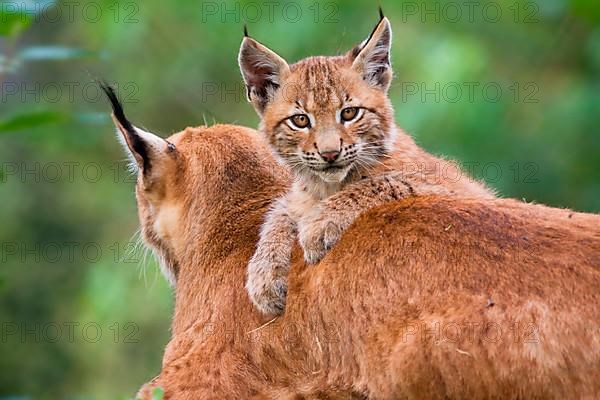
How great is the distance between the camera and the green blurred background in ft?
44.0

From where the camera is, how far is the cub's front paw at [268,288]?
6.32 meters

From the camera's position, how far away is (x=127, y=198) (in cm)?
1612

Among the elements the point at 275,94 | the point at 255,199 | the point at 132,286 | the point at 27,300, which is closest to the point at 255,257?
the point at 255,199

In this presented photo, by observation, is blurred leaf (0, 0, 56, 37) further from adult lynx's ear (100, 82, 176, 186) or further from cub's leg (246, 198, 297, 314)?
cub's leg (246, 198, 297, 314)

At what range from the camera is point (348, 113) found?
7.21 metres

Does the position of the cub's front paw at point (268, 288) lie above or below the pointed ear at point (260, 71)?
below

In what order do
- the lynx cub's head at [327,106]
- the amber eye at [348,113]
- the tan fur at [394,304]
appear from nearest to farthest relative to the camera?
the tan fur at [394,304], the lynx cub's head at [327,106], the amber eye at [348,113]

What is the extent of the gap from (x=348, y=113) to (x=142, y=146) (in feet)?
3.91

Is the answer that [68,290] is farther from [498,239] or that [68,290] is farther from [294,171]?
[498,239]

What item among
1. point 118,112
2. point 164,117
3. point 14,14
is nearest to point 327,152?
point 118,112

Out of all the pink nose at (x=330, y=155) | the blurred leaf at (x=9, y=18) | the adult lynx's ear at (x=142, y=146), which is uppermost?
the blurred leaf at (x=9, y=18)

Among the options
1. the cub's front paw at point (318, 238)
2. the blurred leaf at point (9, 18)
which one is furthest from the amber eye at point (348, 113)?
the blurred leaf at point (9, 18)

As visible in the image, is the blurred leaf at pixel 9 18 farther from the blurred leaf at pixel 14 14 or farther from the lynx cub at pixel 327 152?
the lynx cub at pixel 327 152

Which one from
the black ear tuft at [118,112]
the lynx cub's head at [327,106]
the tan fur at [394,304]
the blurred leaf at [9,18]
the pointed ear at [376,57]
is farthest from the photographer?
the pointed ear at [376,57]
